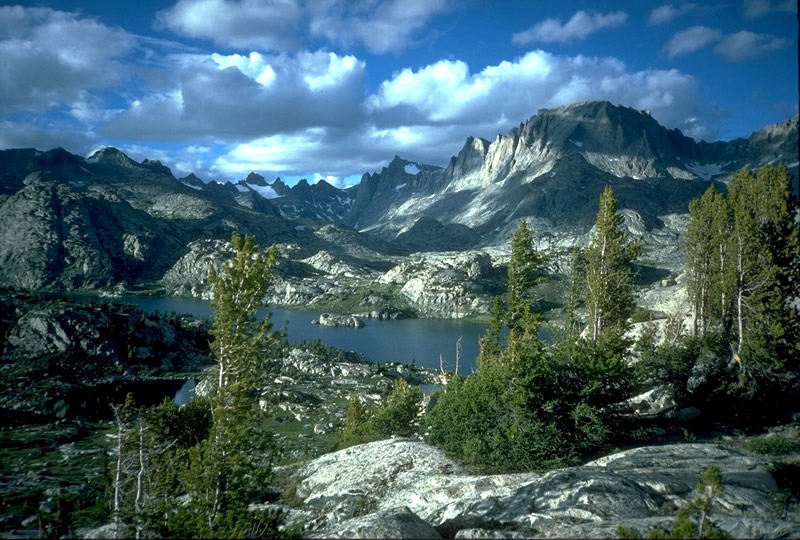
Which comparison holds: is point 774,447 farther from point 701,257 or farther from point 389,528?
point 701,257

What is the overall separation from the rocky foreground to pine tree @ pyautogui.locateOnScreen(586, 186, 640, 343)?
50.5 feet

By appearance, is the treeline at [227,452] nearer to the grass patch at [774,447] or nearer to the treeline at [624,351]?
the treeline at [624,351]

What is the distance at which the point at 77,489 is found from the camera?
55719 millimetres

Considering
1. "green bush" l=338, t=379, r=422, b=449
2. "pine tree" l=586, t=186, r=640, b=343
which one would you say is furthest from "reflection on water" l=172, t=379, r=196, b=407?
"pine tree" l=586, t=186, r=640, b=343

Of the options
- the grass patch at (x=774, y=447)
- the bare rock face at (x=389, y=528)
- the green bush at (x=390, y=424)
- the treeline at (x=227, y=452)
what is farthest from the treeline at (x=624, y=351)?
the treeline at (x=227, y=452)

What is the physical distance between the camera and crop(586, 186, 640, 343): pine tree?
4200 centimetres

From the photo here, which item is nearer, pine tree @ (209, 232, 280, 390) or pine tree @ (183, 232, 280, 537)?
pine tree @ (183, 232, 280, 537)

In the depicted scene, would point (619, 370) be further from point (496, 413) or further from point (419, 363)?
point (419, 363)

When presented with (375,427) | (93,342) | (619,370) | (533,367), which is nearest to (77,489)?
(375,427)

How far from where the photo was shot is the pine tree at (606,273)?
138 feet

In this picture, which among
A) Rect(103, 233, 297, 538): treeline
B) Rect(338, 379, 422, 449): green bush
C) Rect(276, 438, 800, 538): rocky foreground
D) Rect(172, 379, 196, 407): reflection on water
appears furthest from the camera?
Rect(172, 379, 196, 407): reflection on water

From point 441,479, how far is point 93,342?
505 ft

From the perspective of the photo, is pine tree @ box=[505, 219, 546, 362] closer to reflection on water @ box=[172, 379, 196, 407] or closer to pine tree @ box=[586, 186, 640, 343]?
pine tree @ box=[586, 186, 640, 343]

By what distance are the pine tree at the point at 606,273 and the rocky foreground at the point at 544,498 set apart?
15.4 m
